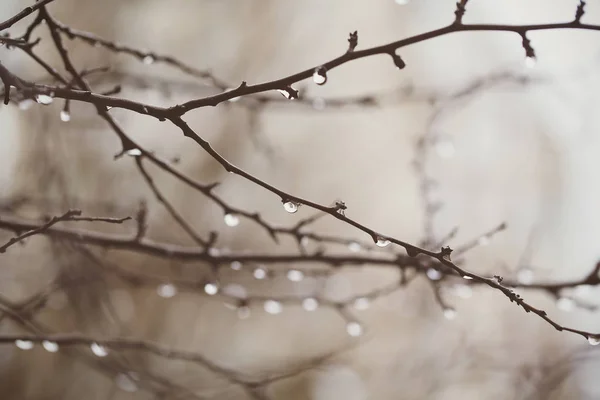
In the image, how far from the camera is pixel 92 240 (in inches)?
26.5

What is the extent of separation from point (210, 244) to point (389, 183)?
0.91 meters

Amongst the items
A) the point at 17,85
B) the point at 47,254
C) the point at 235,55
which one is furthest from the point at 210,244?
the point at 235,55

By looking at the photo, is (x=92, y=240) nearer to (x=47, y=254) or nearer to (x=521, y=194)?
(x=47, y=254)

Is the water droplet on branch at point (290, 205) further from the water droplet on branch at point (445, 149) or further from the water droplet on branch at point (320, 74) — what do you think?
the water droplet on branch at point (445, 149)

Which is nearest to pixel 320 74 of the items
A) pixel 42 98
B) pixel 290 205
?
pixel 290 205

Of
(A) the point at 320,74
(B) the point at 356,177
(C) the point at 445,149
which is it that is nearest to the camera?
(A) the point at 320,74

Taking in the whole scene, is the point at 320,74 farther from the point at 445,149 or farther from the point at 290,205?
the point at 445,149

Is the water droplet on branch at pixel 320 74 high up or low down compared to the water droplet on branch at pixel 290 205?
up

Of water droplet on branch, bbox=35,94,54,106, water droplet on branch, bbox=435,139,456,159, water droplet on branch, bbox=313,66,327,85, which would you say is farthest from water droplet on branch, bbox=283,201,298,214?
water droplet on branch, bbox=435,139,456,159

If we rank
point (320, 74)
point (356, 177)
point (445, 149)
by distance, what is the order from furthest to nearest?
point (356, 177)
point (445, 149)
point (320, 74)

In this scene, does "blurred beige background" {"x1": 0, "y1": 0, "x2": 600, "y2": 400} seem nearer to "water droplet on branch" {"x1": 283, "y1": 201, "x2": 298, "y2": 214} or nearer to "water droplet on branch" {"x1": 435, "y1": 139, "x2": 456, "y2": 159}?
"water droplet on branch" {"x1": 435, "y1": 139, "x2": 456, "y2": 159}

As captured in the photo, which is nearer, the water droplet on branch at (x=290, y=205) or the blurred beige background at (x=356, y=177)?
the water droplet on branch at (x=290, y=205)

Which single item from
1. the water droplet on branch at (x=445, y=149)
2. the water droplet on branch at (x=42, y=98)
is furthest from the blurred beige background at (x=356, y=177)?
the water droplet on branch at (x=42, y=98)

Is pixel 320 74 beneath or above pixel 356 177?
beneath
